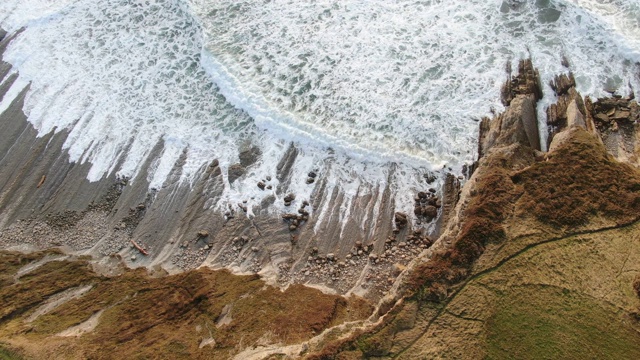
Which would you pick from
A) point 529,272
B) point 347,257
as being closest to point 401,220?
point 347,257

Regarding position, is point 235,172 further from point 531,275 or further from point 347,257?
point 531,275

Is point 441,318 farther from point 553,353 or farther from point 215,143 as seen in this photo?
point 215,143

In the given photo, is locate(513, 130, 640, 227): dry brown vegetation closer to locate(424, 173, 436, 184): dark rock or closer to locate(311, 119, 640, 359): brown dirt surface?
locate(311, 119, 640, 359): brown dirt surface

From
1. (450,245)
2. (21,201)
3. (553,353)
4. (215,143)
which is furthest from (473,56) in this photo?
(21,201)

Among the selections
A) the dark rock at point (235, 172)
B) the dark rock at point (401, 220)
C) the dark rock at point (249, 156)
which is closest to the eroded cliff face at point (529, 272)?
the dark rock at point (401, 220)

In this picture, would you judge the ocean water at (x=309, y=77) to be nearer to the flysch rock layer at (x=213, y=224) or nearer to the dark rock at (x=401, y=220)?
the flysch rock layer at (x=213, y=224)

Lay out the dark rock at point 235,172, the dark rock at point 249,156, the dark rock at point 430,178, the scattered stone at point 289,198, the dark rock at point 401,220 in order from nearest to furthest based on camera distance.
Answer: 1. the dark rock at point 401,220
2. the dark rock at point 430,178
3. the scattered stone at point 289,198
4. the dark rock at point 235,172
5. the dark rock at point 249,156
